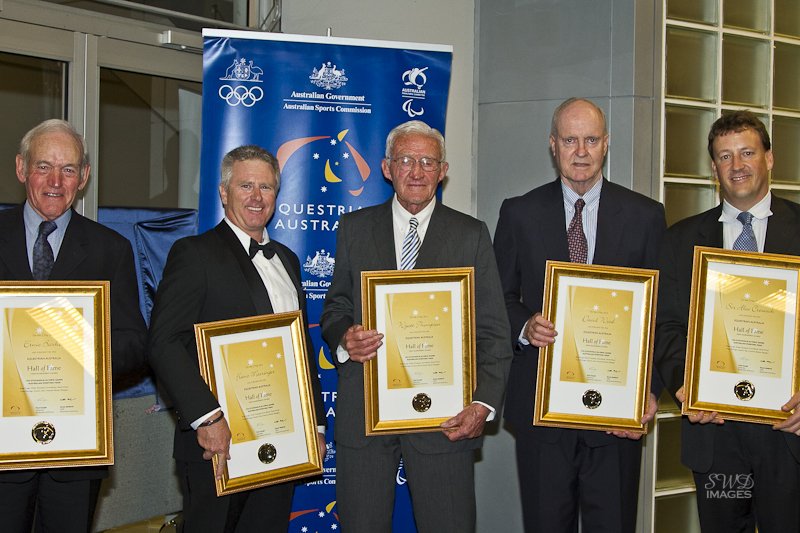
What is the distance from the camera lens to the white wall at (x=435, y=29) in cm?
466

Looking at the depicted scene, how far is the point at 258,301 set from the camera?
2574mm

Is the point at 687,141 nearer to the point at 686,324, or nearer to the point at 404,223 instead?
the point at 686,324

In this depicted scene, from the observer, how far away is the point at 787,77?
454 centimetres

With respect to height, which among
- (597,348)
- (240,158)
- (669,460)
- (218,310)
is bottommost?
(669,460)

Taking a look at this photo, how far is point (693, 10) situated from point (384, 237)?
3087 millimetres

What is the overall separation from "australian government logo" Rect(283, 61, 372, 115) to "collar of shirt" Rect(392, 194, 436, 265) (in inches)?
50.8

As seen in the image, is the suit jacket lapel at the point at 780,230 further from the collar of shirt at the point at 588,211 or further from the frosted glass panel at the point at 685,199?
the frosted glass panel at the point at 685,199

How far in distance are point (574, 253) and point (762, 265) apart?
746 millimetres

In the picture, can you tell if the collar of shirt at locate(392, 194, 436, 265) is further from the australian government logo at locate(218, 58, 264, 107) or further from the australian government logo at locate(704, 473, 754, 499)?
the australian government logo at locate(704, 473, 754, 499)

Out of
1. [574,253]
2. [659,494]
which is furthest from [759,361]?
[659,494]

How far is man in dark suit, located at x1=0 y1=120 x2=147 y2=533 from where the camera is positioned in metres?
2.33

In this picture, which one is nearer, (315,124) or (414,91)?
(315,124)

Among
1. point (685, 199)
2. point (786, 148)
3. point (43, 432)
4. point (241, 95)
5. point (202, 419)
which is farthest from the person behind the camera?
point (786, 148)

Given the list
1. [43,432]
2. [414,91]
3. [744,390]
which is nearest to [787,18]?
[414,91]
